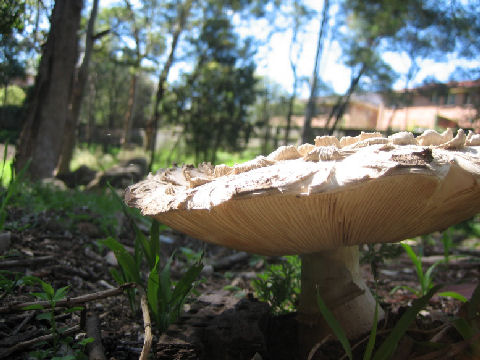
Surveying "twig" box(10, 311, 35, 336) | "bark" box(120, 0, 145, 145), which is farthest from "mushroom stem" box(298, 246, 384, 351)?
"bark" box(120, 0, 145, 145)

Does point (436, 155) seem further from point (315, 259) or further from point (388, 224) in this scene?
point (315, 259)

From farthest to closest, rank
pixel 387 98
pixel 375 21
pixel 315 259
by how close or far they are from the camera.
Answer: pixel 387 98
pixel 375 21
pixel 315 259

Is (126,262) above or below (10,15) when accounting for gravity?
below

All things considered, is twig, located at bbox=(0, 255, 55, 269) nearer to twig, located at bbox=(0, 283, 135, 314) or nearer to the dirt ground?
the dirt ground

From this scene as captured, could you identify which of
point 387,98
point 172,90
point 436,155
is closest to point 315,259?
point 436,155

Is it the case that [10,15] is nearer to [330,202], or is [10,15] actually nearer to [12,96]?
[12,96]

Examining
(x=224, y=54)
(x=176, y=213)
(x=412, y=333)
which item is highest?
(x=224, y=54)

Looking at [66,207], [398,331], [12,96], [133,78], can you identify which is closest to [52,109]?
[12,96]
